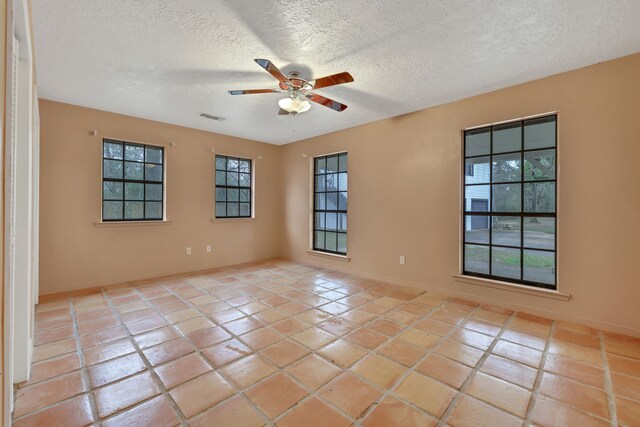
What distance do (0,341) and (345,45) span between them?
8.92 feet

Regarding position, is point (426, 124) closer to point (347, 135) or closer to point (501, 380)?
point (347, 135)

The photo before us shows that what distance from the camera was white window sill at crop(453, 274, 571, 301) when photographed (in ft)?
9.83

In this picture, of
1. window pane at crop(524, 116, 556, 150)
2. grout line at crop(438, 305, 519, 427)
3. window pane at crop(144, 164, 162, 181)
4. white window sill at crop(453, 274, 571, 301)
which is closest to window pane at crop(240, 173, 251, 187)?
window pane at crop(144, 164, 162, 181)

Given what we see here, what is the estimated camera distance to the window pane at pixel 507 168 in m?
3.32

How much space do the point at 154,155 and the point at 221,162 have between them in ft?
3.75

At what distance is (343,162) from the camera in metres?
5.21

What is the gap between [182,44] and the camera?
245cm

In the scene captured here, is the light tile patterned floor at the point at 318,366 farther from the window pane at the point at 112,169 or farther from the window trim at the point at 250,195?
the window trim at the point at 250,195

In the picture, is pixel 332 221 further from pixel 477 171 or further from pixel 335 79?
pixel 335 79

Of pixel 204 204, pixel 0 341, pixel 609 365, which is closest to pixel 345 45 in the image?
pixel 0 341

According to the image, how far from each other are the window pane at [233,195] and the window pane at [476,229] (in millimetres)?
4115

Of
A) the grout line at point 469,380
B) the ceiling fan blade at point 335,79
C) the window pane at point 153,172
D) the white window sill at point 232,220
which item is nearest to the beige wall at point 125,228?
the white window sill at point 232,220

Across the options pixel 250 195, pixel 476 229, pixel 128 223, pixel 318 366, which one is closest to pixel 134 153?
pixel 128 223

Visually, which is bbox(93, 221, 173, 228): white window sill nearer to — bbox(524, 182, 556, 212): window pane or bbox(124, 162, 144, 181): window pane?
bbox(124, 162, 144, 181): window pane
